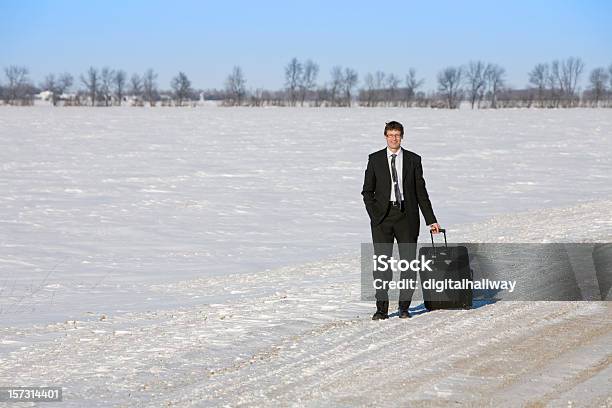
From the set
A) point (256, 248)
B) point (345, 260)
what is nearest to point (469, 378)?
point (345, 260)

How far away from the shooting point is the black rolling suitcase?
8023 mm

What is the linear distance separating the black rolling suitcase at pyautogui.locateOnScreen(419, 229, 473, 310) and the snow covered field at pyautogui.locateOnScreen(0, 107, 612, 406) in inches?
6.9

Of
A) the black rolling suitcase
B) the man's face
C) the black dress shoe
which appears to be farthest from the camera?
the black rolling suitcase

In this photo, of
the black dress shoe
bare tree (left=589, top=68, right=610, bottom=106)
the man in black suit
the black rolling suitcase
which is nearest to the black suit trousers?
the man in black suit

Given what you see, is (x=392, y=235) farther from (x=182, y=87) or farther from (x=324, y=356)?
(x=182, y=87)

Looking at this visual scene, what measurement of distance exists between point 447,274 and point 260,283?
4.71 meters

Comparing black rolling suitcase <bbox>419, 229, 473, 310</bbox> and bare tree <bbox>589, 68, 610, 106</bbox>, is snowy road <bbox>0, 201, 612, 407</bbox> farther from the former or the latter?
bare tree <bbox>589, 68, 610, 106</bbox>

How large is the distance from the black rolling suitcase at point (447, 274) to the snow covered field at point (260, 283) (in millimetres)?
176

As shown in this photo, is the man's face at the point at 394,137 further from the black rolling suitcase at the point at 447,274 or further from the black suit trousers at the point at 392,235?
the black rolling suitcase at the point at 447,274

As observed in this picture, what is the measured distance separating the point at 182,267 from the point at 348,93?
13791 centimetres

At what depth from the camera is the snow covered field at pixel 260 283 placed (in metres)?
5.91

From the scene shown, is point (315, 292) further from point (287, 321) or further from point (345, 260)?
point (345, 260)

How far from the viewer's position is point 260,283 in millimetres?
12336

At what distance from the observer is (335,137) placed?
47.9 metres
